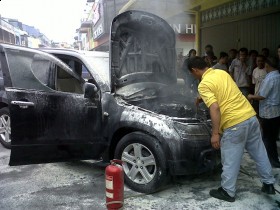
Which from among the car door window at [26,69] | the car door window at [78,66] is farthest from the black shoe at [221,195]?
the car door window at [26,69]

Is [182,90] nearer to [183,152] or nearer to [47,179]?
[183,152]

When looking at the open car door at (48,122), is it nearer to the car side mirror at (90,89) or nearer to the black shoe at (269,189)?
the car side mirror at (90,89)

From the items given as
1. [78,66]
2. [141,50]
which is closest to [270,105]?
[141,50]

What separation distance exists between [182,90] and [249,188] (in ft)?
6.88

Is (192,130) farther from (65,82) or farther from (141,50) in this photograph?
(65,82)

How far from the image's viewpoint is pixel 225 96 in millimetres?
3514

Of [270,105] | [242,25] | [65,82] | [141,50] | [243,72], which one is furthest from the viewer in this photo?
[242,25]

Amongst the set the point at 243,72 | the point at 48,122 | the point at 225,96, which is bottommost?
the point at 48,122

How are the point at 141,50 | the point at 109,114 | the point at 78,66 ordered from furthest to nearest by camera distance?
the point at 141,50 → the point at 78,66 → the point at 109,114

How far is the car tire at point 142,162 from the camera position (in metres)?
3.71

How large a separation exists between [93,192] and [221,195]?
155 centimetres

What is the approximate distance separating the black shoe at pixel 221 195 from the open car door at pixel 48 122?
151 cm

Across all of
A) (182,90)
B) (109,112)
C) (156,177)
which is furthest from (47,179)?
(182,90)

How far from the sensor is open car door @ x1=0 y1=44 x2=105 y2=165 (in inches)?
161
